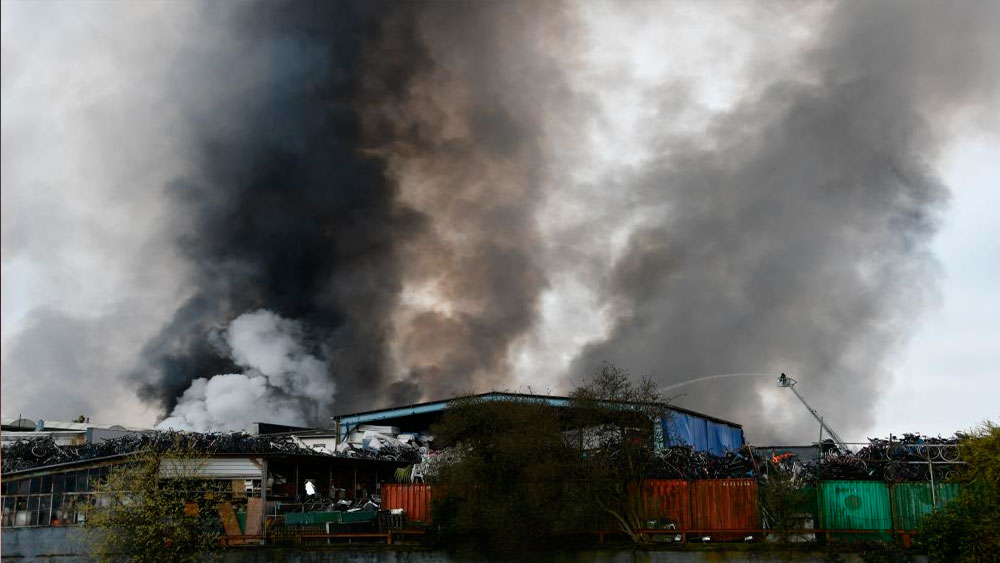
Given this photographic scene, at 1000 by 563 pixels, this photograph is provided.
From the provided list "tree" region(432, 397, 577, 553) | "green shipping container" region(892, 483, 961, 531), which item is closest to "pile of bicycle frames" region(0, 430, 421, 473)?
"tree" region(432, 397, 577, 553)

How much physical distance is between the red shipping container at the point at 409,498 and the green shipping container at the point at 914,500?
18.8 m

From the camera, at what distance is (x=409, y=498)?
130 ft

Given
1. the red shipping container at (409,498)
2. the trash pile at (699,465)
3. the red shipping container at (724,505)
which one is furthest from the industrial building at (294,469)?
the red shipping container at (409,498)

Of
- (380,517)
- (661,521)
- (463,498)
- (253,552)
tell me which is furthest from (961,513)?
(253,552)

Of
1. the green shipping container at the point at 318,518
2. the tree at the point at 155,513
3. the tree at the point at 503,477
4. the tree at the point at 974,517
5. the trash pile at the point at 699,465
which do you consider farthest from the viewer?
the green shipping container at the point at 318,518

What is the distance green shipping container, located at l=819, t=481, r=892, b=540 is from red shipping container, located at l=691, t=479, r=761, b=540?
102 inches

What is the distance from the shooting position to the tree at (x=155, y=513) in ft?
115

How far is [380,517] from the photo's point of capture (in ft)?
127

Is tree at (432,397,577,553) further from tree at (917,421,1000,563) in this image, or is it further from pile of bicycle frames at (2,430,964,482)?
tree at (917,421,1000,563)

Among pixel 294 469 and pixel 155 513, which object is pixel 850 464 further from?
pixel 155 513

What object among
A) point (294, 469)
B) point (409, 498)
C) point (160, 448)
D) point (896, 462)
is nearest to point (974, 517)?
point (896, 462)

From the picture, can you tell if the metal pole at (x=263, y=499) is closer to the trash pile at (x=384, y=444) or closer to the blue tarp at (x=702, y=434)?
the trash pile at (x=384, y=444)

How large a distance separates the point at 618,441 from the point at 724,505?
4.82 metres

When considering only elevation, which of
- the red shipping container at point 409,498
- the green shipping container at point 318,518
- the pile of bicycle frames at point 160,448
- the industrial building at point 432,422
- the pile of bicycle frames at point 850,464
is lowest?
the green shipping container at point 318,518
